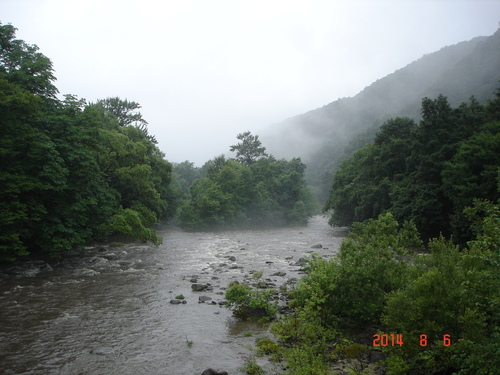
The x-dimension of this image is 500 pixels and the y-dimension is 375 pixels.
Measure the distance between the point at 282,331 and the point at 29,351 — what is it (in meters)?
8.10

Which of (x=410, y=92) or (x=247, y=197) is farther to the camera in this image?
(x=410, y=92)

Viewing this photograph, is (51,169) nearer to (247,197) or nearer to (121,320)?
(121,320)

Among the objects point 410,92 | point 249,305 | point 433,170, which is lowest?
point 249,305

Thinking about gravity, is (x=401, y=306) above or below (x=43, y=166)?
below

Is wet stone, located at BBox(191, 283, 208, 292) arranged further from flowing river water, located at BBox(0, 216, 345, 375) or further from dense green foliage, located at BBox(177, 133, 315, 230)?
dense green foliage, located at BBox(177, 133, 315, 230)

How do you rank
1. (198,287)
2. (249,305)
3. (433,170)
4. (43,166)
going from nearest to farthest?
(249,305), (198,287), (43,166), (433,170)

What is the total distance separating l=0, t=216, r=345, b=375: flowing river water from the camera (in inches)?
386

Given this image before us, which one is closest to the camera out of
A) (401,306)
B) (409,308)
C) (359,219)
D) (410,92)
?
(409,308)

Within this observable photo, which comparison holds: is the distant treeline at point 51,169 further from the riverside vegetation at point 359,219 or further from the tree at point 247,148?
the tree at point 247,148

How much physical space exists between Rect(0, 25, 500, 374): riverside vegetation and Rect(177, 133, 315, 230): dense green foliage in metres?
7.21

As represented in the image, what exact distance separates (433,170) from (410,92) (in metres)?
167

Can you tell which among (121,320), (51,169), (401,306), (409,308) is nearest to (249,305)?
(121,320)

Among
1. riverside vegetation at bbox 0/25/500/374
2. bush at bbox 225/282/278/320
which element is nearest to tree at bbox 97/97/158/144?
riverside vegetation at bbox 0/25/500/374

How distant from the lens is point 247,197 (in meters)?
68.2
